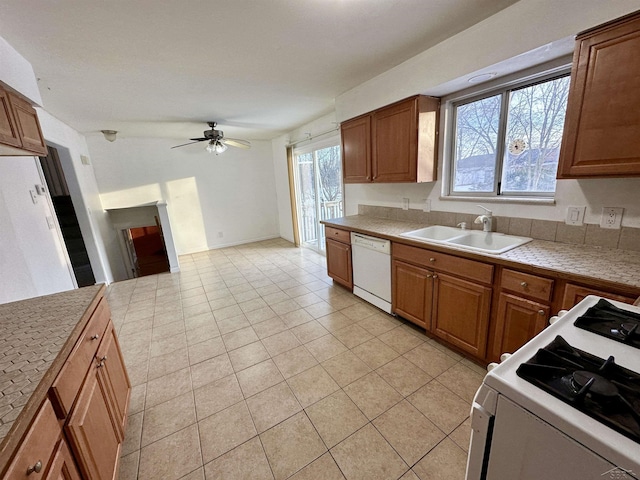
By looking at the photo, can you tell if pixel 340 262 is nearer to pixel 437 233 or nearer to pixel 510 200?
pixel 437 233

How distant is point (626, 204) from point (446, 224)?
1133 millimetres

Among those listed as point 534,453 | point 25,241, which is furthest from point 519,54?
point 25,241

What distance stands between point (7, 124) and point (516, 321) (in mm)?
3076

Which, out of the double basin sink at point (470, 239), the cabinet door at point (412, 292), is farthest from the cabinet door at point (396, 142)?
the cabinet door at point (412, 292)

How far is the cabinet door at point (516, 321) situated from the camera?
4.96 ft

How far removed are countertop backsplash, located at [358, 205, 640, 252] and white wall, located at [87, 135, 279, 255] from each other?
14.0ft

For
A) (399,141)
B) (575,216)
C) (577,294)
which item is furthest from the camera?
(399,141)

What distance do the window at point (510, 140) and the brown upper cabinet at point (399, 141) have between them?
25 cm

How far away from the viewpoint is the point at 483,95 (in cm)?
217

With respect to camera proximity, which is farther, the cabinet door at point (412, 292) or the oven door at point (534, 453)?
the cabinet door at point (412, 292)

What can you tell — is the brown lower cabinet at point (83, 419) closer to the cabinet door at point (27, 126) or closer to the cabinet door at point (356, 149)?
the cabinet door at point (27, 126)

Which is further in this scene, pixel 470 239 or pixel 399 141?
pixel 399 141

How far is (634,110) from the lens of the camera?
4.17 feet

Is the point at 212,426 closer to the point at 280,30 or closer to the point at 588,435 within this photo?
the point at 588,435
